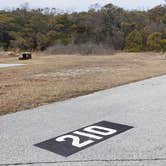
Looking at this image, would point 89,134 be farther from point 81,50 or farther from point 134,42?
point 134,42

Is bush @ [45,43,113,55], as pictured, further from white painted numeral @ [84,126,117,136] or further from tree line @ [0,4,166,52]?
white painted numeral @ [84,126,117,136]

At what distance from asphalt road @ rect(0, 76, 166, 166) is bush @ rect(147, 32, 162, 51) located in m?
23.5

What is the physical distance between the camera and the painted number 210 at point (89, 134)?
350 centimetres

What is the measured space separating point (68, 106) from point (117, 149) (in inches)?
87.6

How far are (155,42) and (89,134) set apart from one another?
87.8 ft

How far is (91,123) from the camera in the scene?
4277 mm

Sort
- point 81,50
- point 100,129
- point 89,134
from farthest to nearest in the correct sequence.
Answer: point 81,50
point 100,129
point 89,134

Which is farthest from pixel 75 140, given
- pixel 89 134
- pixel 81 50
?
pixel 81 50

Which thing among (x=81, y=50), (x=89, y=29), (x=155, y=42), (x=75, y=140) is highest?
(x=89, y=29)

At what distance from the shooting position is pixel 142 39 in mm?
30062

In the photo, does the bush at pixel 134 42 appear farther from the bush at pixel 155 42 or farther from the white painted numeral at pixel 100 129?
the white painted numeral at pixel 100 129

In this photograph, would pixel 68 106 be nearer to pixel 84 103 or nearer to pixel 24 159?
pixel 84 103

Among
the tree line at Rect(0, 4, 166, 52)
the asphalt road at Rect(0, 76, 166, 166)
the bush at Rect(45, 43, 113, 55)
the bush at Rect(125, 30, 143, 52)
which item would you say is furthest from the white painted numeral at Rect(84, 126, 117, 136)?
the bush at Rect(125, 30, 143, 52)

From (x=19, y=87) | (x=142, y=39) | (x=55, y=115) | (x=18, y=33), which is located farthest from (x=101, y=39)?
(x=55, y=115)
